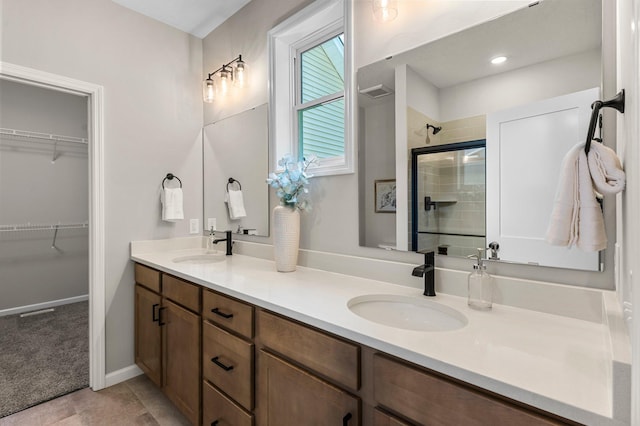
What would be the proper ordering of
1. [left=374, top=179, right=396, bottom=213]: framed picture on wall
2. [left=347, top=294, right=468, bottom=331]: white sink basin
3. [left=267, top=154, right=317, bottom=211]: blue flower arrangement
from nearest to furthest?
[left=347, top=294, right=468, bottom=331]: white sink basin
[left=374, top=179, right=396, bottom=213]: framed picture on wall
[left=267, top=154, right=317, bottom=211]: blue flower arrangement

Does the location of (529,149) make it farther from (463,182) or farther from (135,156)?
(135,156)

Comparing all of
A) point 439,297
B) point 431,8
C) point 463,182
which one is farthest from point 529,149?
point 431,8

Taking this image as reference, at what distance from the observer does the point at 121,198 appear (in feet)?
7.34

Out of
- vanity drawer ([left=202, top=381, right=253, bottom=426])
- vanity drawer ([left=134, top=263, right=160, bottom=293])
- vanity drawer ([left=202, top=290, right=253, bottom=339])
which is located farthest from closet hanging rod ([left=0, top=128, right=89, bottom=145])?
vanity drawer ([left=202, top=381, right=253, bottom=426])

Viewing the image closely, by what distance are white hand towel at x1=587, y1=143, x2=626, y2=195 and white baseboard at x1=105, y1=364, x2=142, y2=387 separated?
2.77 metres

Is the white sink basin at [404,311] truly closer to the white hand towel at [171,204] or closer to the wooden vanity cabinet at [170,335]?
the wooden vanity cabinet at [170,335]

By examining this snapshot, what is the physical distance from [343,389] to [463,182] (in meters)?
0.86

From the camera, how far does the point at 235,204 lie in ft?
7.77

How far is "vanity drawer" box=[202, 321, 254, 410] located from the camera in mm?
1283

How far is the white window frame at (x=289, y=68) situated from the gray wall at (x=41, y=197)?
9.43ft

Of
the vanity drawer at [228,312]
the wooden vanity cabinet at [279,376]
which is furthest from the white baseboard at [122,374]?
the vanity drawer at [228,312]

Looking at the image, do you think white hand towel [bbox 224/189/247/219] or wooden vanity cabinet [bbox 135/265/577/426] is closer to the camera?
wooden vanity cabinet [bbox 135/265/577/426]

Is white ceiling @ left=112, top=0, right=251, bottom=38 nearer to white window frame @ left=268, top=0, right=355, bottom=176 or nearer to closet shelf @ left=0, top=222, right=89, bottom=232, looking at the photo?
white window frame @ left=268, top=0, right=355, bottom=176

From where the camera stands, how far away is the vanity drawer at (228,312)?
4.24 ft
